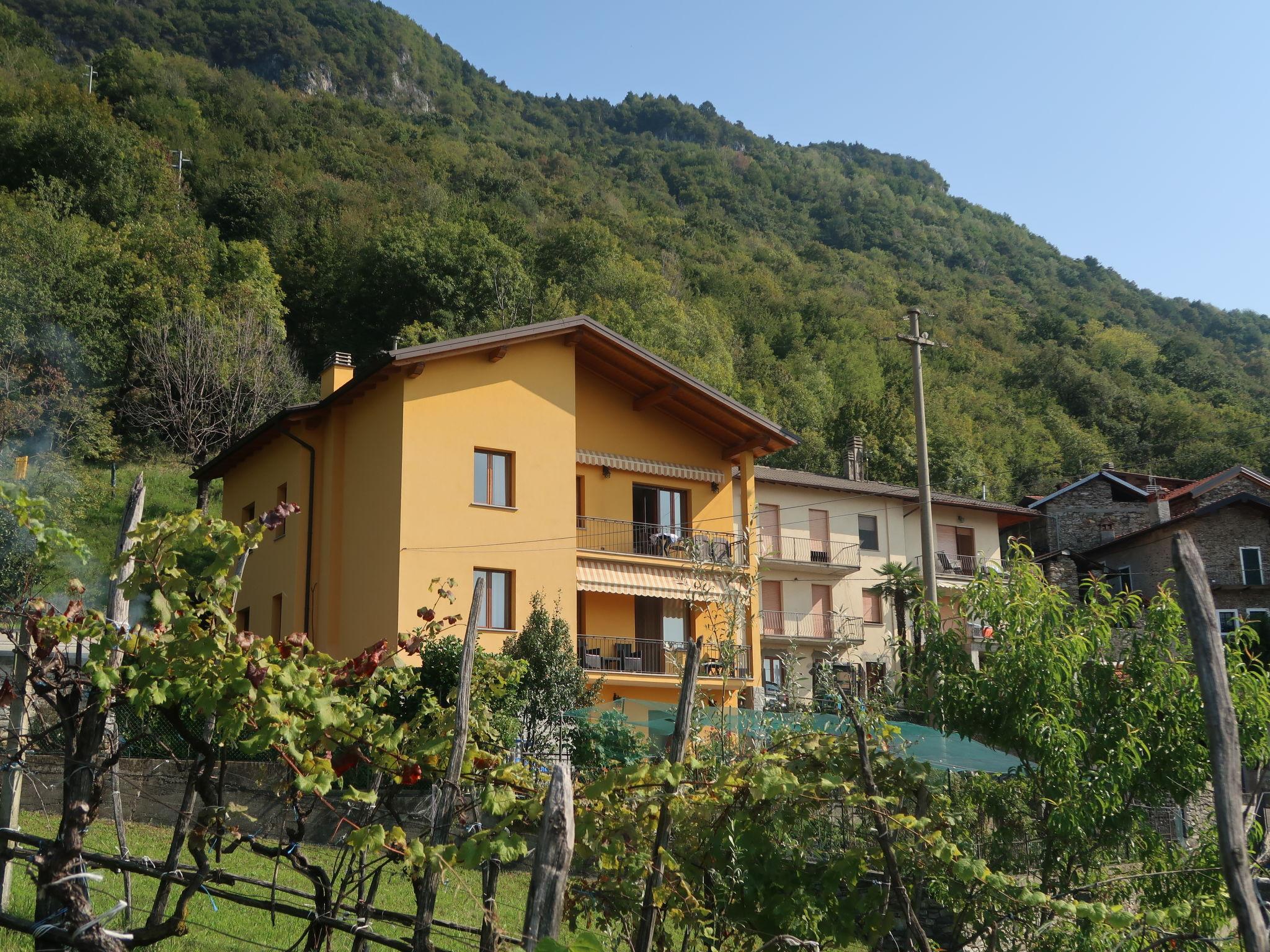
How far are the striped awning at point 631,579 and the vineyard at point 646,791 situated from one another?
1624 centimetres

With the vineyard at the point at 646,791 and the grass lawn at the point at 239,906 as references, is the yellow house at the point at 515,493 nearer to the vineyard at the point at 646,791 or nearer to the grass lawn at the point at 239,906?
the grass lawn at the point at 239,906

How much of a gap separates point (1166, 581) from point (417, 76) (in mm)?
101319

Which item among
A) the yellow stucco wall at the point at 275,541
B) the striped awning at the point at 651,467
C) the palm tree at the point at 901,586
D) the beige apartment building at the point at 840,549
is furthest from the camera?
the beige apartment building at the point at 840,549

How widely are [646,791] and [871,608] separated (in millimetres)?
37151

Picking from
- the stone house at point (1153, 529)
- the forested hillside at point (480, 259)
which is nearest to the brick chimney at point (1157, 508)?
the stone house at point (1153, 529)

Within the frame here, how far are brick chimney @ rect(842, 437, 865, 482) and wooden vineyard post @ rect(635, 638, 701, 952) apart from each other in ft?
137

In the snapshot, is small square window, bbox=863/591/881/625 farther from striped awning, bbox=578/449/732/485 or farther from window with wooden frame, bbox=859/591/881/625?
striped awning, bbox=578/449/732/485

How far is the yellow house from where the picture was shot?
24.4 meters

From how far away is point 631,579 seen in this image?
1061 inches

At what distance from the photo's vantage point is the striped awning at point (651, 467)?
2762 centimetres

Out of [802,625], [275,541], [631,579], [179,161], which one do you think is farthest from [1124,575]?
[179,161]

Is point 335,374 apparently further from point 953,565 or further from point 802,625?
point 953,565

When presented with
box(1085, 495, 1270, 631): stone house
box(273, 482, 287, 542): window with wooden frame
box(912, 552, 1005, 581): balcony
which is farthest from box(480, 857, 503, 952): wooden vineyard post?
box(1085, 495, 1270, 631): stone house

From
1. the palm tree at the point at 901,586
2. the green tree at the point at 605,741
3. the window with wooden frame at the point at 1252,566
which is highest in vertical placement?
the window with wooden frame at the point at 1252,566
